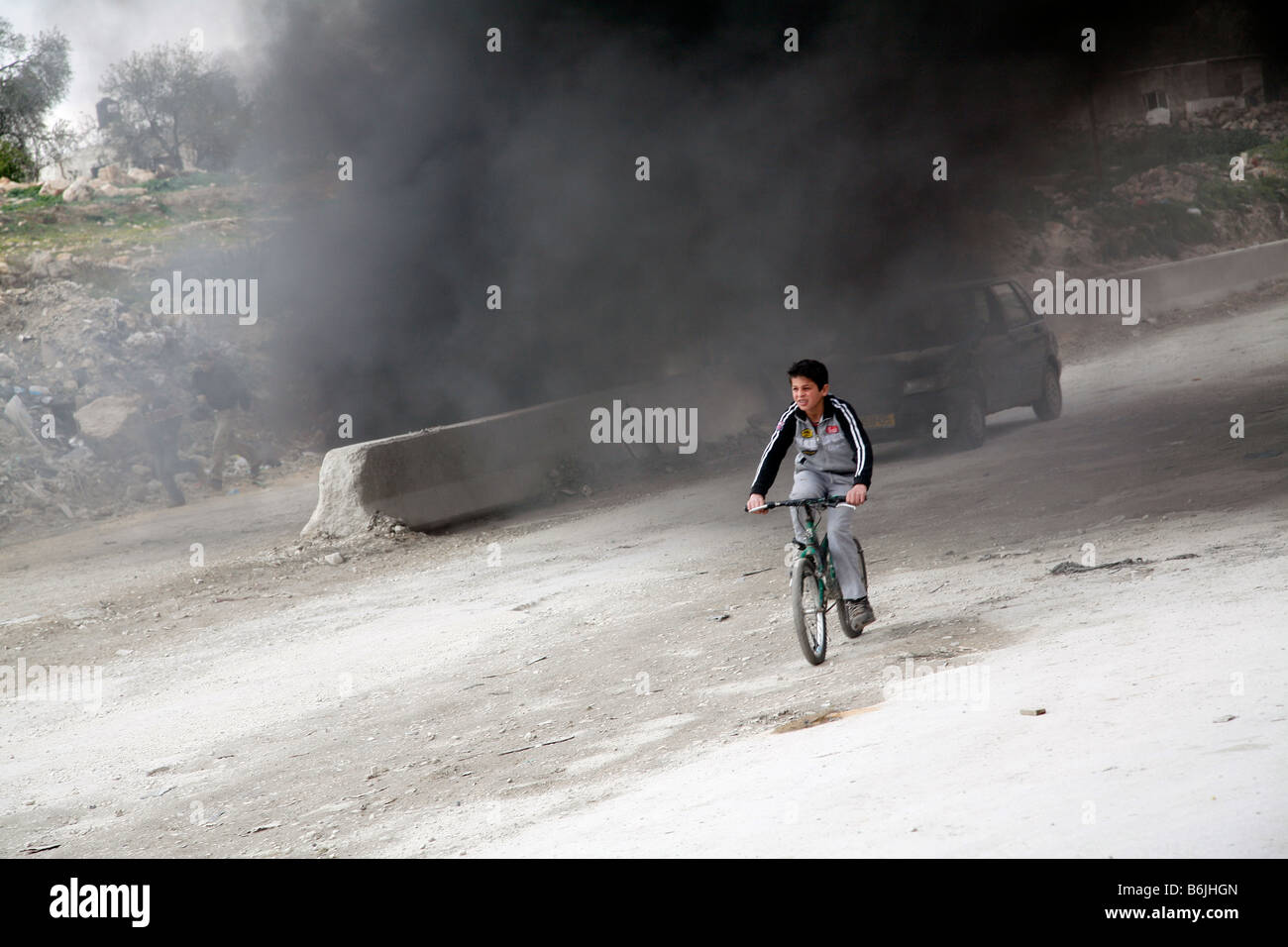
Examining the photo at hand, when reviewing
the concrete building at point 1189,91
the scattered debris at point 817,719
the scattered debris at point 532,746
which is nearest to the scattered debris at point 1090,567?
the scattered debris at point 817,719

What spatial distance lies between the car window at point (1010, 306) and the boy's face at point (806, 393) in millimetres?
6339

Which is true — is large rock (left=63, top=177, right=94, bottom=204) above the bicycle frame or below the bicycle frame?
above

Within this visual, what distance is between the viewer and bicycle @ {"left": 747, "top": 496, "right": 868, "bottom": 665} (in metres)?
5.47

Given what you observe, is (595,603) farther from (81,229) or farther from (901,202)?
(81,229)

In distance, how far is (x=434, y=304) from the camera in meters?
14.4

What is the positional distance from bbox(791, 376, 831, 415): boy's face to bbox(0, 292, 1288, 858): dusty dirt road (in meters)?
1.21

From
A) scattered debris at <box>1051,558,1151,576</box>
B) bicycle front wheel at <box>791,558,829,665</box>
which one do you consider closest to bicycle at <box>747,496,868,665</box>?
bicycle front wheel at <box>791,558,829,665</box>

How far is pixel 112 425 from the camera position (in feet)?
48.5

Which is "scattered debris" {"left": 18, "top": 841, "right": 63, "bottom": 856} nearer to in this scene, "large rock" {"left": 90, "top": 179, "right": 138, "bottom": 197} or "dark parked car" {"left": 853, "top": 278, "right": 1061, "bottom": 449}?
"dark parked car" {"left": 853, "top": 278, "right": 1061, "bottom": 449}

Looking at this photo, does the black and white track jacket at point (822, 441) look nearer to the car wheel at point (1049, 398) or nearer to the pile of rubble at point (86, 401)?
the car wheel at point (1049, 398)

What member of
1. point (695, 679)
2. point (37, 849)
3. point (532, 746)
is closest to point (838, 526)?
point (695, 679)

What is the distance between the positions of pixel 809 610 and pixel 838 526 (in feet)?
1.47

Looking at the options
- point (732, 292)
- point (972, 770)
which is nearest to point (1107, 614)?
point (972, 770)

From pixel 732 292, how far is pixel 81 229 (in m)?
13.4
